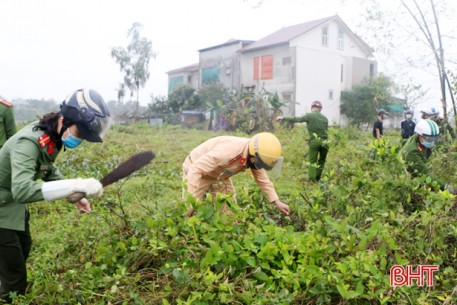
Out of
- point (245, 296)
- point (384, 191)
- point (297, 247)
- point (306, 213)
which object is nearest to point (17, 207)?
point (245, 296)

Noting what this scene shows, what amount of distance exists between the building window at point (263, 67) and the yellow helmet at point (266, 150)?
25.0 metres

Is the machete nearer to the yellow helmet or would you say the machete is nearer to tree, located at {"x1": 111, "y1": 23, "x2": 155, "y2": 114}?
the yellow helmet

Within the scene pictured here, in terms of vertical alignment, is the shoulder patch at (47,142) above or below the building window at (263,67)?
below

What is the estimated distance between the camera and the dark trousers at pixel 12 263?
2.96 m

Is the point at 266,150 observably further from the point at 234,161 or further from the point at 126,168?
the point at 126,168

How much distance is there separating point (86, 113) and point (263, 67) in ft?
87.7

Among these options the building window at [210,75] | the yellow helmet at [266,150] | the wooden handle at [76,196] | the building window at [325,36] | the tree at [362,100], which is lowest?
the wooden handle at [76,196]

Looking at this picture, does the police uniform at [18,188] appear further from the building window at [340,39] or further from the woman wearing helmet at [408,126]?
the building window at [340,39]

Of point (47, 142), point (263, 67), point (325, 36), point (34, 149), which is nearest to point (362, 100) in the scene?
point (325, 36)

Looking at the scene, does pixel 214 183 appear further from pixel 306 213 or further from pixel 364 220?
pixel 364 220

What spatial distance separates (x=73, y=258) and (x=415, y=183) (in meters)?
2.87

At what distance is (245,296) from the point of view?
2680mm

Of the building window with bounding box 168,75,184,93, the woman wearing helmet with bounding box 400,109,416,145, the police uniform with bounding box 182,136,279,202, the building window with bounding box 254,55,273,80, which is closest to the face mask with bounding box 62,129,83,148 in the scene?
the police uniform with bounding box 182,136,279,202

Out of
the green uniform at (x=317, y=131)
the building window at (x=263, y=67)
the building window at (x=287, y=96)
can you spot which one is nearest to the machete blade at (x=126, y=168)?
Result: the green uniform at (x=317, y=131)
